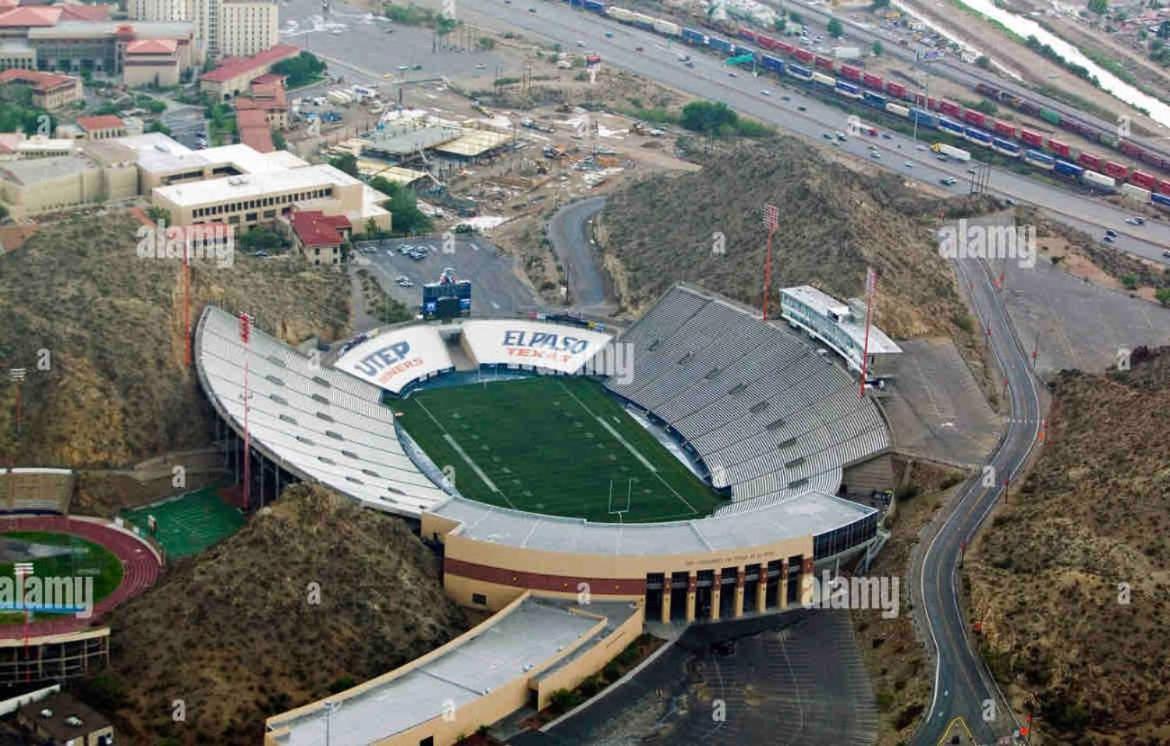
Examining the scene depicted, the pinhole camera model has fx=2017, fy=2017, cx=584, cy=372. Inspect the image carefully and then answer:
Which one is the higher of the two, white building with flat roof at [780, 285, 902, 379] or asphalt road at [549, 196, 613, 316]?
white building with flat roof at [780, 285, 902, 379]

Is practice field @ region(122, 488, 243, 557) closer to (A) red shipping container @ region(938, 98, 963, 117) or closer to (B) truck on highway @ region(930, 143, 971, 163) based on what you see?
(B) truck on highway @ region(930, 143, 971, 163)

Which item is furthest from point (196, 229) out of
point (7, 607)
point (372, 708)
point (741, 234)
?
point (372, 708)

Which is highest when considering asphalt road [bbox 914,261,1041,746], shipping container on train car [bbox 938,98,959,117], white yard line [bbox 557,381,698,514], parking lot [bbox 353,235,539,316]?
asphalt road [bbox 914,261,1041,746]

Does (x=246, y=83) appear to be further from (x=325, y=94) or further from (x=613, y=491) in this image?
(x=613, y=491)

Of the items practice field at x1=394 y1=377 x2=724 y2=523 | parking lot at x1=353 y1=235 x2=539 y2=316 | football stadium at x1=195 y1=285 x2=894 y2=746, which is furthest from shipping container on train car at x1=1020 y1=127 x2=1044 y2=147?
practice field at x1=394 y1=377 x2=724 y2=523

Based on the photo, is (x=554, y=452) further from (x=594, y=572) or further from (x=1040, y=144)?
(x=1040, y=144)

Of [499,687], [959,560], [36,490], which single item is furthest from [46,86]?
[499,687]

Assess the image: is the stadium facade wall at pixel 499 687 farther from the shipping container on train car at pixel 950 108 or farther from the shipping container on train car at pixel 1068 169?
the shipping container on train car at pixel 950 108
